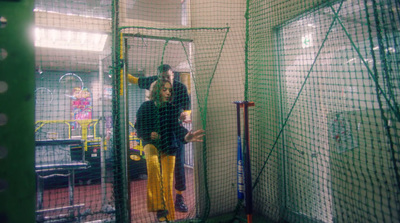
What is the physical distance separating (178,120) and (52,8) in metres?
2.03

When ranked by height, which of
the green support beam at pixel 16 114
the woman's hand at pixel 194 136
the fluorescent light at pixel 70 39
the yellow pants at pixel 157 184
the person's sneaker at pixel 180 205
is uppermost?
the fluorescent light at pixel 70 39

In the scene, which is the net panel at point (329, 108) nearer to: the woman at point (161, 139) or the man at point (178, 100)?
the man at point (178, 100)

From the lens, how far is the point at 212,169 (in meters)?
2.95

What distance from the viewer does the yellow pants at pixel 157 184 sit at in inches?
100

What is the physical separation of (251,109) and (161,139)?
136cm

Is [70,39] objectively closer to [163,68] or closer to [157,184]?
[163,68]

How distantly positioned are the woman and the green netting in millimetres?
16

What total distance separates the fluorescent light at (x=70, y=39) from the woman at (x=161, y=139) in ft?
4.74

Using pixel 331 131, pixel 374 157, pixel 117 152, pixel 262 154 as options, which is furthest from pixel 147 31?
pixel 374 157

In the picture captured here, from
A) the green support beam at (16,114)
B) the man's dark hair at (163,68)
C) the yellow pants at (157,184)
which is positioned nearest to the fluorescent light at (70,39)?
the man's dark hair at (163,68)

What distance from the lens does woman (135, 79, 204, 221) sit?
2.56m

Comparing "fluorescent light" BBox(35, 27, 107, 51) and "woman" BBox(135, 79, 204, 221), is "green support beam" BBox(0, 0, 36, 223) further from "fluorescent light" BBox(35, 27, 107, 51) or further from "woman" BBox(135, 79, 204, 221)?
"fluorescent light" BBox(35, 27, 107, 51)

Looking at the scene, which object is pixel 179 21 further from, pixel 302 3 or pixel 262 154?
pixel 262 154

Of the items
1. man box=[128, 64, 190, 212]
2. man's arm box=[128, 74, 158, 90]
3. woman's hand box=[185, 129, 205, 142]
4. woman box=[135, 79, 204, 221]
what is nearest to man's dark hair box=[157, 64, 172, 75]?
man box=[128, 64, 190, 212]
